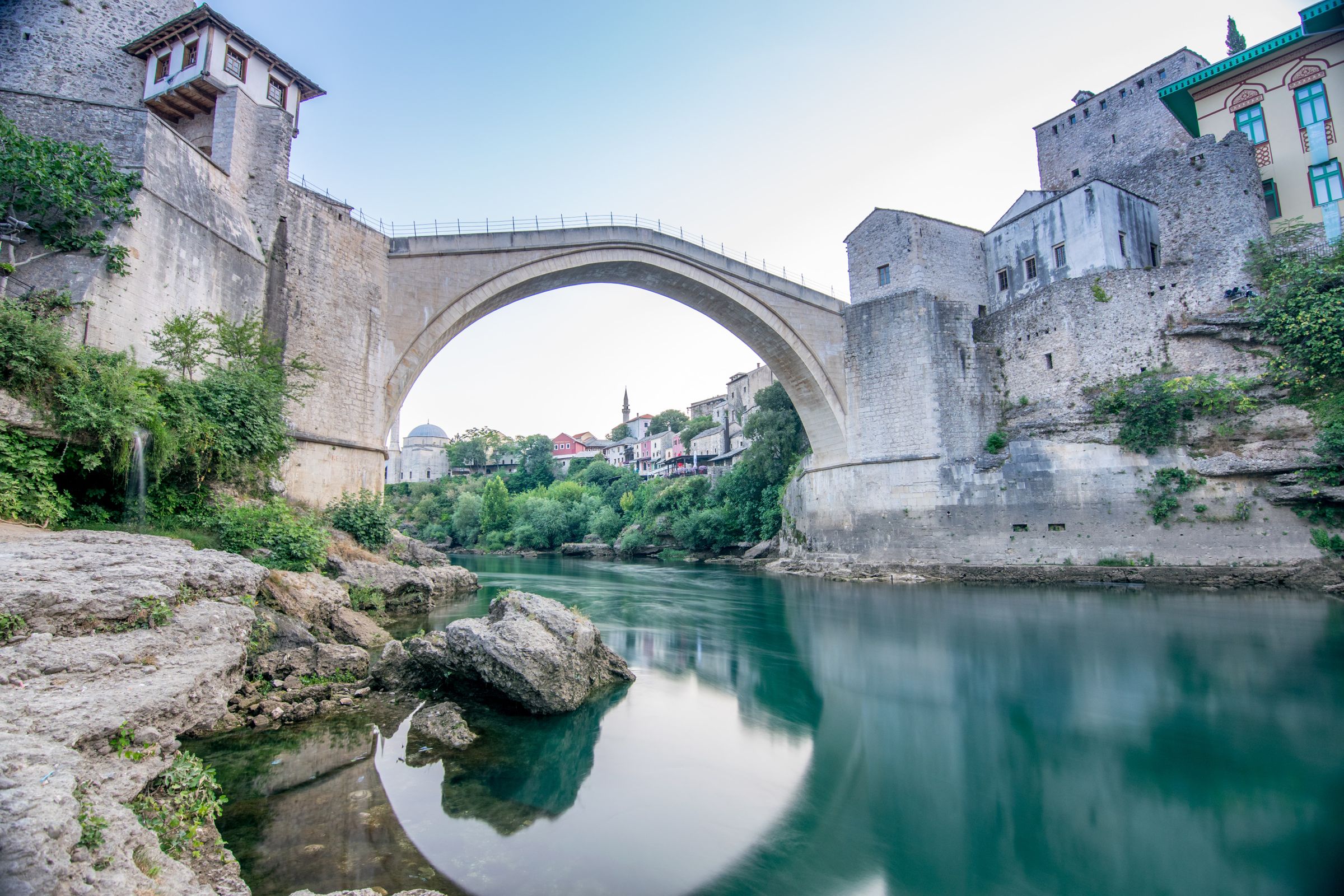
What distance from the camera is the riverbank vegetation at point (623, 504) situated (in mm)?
22141

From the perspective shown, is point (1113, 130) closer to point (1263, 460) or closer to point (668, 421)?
point (1263, 460)

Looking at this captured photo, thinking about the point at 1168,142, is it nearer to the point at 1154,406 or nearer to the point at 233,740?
the point at 1154,406

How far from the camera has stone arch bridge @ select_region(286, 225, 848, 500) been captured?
11547 mm

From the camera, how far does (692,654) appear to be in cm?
841

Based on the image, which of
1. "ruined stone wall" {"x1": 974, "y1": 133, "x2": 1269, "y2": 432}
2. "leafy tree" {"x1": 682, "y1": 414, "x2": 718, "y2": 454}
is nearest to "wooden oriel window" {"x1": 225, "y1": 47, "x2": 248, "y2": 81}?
"ruined stone wall" {"x1": 974, "y1": 133, "x2": 1269, "y2": 432}

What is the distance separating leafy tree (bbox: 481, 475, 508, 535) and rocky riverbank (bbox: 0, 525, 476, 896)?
90.3 ft

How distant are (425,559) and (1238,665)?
13.1 meters

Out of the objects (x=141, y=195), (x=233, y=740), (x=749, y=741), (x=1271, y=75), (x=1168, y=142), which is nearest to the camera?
(x=233, y=740)

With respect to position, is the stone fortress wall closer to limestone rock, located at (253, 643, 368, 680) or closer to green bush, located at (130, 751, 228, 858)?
limestone rock, located at (253, 643, 368, 680)

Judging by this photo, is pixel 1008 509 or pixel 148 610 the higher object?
pixel 1008 509

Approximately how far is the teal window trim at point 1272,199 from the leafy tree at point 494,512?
1223 inches

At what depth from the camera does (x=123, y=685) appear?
9.99 ft

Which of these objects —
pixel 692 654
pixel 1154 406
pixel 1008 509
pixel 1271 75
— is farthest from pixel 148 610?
pixel 1271 75

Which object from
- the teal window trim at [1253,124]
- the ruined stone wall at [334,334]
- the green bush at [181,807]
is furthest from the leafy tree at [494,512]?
the teal window trim at [1253,124]
